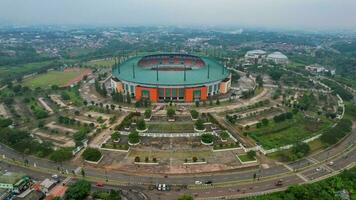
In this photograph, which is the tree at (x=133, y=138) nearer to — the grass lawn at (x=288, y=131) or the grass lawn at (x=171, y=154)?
the grass lawn at (x=171, y=154)

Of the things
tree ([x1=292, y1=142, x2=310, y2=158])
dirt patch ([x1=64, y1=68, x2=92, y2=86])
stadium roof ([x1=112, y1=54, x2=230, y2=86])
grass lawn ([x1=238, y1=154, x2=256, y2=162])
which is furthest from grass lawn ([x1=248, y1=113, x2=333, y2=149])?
dirt patch ([x1=64, y1=68, x2=92, y2=86])

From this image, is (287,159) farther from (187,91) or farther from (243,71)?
(243,71)

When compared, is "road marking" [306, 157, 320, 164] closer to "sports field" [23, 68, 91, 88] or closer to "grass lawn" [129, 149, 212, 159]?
"grass lawn" [129, 149, 212, 159]

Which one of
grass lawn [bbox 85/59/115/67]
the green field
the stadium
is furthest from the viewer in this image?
grass lawn [bbox 85/59/115/67]

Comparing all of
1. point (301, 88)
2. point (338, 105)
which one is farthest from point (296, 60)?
point (338, 105)

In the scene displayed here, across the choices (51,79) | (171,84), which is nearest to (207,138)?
(171,84)
